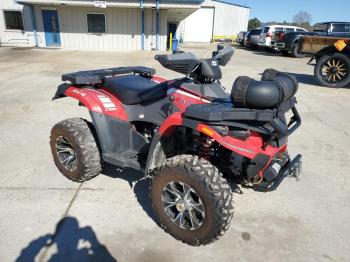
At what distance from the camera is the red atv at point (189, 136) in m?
2.39

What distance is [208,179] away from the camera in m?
2.41

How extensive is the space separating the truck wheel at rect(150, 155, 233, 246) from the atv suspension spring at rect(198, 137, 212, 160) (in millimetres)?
257

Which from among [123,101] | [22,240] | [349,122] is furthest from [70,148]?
[349,122]

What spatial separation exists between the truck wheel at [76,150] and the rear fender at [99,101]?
34cm

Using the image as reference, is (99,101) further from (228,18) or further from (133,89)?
(228,18)

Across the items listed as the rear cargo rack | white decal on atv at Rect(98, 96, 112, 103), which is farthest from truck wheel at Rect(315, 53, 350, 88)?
white decal on atv at Rect(98, 96, 112, 103)

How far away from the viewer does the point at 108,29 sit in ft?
66.2

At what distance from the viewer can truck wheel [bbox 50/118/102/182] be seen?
3438 mm

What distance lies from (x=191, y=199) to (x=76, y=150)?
1549mm

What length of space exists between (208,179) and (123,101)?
149 centimetres

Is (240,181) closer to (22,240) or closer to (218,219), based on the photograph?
(218,219)

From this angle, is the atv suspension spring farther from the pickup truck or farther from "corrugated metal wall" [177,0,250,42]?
"corrugated metal wall" [177,0,250,42]

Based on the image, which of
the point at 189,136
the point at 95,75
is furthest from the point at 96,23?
the point at 189,136

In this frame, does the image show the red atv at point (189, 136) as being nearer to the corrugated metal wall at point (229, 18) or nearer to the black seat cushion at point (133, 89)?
the black seat cushion at point (133, 89)
